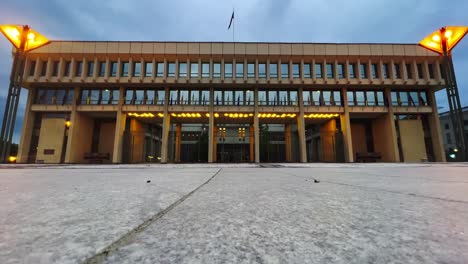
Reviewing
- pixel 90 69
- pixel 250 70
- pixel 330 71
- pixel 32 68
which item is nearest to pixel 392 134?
pixel 330 71

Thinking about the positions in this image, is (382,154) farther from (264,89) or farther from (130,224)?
(130,224)

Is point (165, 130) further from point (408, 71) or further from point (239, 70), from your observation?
point (408, 71)

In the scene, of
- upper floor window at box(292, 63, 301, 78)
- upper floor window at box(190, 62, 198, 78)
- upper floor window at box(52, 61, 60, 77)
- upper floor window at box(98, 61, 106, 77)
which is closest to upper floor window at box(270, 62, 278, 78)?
upper floor window at box(292, 63, 301, 78)

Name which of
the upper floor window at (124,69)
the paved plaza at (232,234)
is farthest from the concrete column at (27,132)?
the paved plaza at (232,234)

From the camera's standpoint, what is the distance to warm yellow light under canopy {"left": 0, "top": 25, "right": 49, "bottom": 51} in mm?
8320

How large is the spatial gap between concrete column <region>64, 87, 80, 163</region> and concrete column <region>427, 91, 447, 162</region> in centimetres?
3676

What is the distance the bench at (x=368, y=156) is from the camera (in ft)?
74.9

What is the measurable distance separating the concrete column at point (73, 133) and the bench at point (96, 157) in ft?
4.65

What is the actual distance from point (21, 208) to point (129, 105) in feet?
76.0

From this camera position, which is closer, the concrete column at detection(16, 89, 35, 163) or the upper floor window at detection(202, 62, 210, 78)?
the concrete column at detection(16, 89, 35, 163)

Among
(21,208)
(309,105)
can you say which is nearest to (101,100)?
(309,105)

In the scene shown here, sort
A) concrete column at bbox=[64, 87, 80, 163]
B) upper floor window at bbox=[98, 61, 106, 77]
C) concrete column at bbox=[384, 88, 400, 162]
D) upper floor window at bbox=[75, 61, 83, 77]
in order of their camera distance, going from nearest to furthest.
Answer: concrete column at bbox=[64, 87, 80, 163] < concrete column at bbox=[384, 88, 400, 162] < upper floor window at bbox=[75, 61, 83, 77] < upper floor window at bbox=[98, 61, 106, 77]

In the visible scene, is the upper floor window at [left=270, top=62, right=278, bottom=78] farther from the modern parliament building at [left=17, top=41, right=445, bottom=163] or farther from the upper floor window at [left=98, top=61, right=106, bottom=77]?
the upper floor window at [left=98, top=61, right=106, bottom=77]

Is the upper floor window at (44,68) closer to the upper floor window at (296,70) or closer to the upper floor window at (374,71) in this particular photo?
the upper floor window at (296,70)
